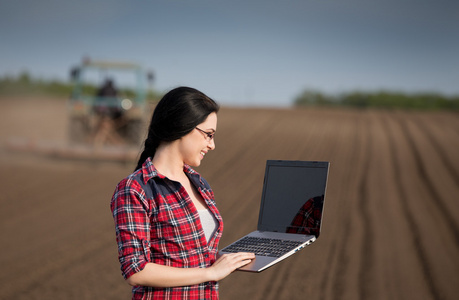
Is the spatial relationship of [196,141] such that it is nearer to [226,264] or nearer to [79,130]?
[226,264]

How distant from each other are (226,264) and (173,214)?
27 cm

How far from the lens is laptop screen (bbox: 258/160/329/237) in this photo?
7.66 ft

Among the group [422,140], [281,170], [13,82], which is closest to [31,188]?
[281,170]

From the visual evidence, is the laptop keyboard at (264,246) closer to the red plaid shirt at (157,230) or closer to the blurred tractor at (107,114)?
the red plaid shirt at (157,230)

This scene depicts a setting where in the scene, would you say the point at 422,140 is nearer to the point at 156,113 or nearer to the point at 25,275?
the point at 25,275

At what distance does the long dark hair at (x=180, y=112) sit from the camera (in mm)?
2014

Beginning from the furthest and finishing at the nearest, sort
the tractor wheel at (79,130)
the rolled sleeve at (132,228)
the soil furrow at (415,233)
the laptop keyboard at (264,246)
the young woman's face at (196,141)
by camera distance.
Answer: the tractor wheel at (79,130)
the soil furrow at (415,233)
the laptop keyboard at (264,246)
the young woman's face at (196,141)
the rolled sleeve at (132,228)

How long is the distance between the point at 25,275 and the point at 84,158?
707cm

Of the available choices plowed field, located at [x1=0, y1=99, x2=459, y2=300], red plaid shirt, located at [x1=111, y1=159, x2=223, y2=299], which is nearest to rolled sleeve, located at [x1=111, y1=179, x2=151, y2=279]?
red plaid shirt, located at [x1=111, y1=159, x2=223, y2=299]

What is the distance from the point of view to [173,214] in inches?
75.5

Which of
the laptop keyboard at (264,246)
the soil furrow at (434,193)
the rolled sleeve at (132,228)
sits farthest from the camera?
the soil furrow at (434,193)

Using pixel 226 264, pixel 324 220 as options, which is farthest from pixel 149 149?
pixel 324 220

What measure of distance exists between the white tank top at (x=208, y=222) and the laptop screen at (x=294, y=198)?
401 millimetres

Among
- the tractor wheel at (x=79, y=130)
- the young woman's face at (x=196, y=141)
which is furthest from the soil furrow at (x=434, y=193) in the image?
the tractor wheel at (x=79, y=130)
